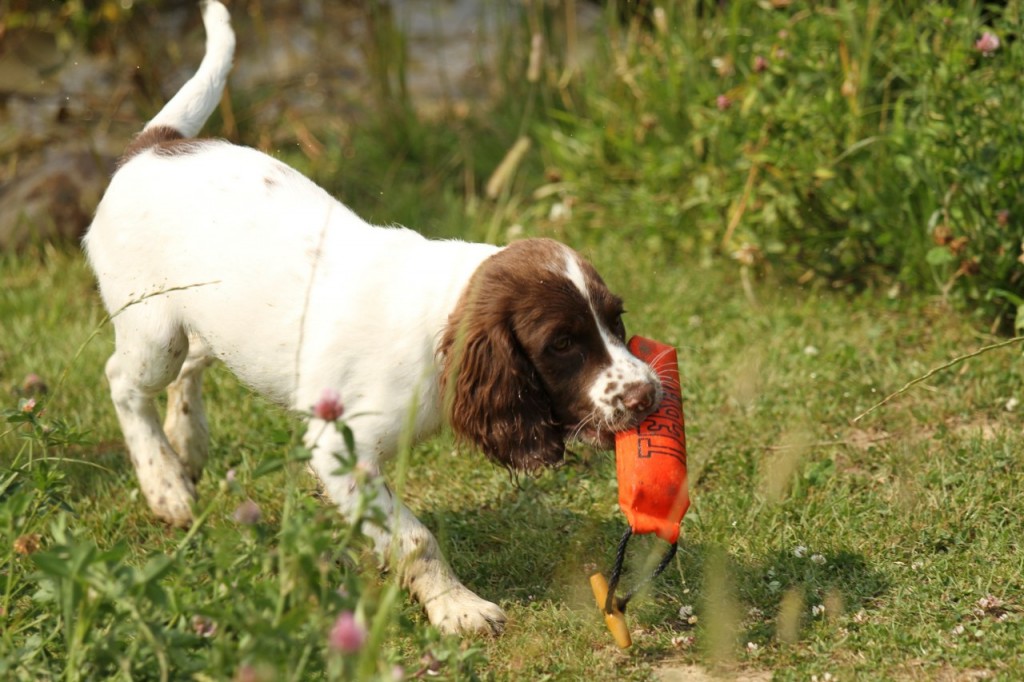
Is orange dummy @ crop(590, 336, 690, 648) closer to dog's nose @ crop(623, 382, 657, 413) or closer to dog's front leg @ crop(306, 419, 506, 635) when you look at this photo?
dog's nose @ crop(623, 382, 657, 413)

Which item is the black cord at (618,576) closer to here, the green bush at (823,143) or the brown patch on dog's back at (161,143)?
the brown patch on dog's back at (161,143)

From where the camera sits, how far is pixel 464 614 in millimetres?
3133

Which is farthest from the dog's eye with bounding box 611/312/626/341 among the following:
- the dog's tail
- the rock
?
the rock

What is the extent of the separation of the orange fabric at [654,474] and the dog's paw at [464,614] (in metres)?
0.45

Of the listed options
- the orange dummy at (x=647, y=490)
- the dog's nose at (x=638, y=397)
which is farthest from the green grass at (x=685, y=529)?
the dog's nose at (x=638, y=397)

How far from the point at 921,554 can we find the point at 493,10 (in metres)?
4.85

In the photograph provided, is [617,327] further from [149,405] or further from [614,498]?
[149,405]

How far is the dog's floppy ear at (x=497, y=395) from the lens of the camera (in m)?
3.12

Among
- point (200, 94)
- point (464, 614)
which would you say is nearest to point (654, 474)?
point (464, 614)

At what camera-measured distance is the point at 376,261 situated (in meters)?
3.38

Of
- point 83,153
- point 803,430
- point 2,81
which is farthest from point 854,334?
point 2,81

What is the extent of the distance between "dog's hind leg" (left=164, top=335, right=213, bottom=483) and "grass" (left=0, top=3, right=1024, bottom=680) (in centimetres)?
7

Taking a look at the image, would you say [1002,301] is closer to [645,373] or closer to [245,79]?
[645,373]

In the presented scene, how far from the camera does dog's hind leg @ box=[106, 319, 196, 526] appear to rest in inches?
149
